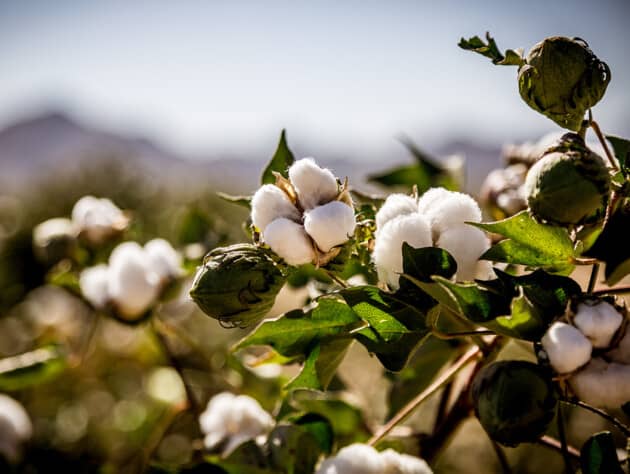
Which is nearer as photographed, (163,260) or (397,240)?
(397,240)

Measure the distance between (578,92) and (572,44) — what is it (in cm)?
5

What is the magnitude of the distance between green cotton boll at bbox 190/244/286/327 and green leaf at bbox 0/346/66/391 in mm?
664

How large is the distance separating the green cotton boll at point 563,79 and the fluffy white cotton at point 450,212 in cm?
12

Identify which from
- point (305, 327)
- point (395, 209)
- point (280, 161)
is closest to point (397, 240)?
point (395, 209)

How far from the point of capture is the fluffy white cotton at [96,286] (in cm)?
104

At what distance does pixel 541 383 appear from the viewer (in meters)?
0.49

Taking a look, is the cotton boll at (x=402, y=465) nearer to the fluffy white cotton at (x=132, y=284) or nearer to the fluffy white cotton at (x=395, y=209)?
the fluffy white cotton at (x=395, y=209)

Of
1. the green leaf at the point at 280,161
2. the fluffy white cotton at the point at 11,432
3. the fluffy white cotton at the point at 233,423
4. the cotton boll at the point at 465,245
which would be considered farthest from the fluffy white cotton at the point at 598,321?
the fluffy white cotton at the point at 11,432

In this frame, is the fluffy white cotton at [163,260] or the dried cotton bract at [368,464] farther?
the fluffy white cotton at [163,260]

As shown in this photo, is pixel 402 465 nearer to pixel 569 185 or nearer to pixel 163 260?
pixel 569 185

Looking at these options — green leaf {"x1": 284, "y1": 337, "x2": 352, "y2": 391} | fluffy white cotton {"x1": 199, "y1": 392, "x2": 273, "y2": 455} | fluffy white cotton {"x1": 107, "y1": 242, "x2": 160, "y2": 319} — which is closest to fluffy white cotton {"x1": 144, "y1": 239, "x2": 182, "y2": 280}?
fluffy white cotton {"x1": 107, "y1": 242, "x2": 160, "y2": 319}

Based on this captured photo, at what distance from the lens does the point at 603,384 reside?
1.62ft

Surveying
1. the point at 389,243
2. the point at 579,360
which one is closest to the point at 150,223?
the point at 389,243

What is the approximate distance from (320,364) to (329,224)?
0.18m
